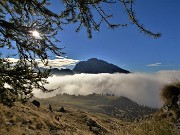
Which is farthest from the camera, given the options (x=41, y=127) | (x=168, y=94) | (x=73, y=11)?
(x=41, y=127)

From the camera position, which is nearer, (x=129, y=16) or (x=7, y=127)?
(x=129, y=16)

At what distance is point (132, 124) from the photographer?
391 inches

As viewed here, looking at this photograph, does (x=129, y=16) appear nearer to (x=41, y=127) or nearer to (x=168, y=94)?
(x=168, y=94)

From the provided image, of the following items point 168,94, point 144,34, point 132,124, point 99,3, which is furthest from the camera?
point 168,94

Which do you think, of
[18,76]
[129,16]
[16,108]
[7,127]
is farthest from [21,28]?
[16,108]

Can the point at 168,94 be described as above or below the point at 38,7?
below

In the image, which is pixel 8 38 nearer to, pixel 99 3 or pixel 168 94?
pixel 99 3

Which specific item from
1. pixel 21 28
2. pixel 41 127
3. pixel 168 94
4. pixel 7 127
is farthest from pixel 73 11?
pixel 41 127

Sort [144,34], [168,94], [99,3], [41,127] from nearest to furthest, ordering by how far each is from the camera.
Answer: [144,34]
[99,3]
[168,94]
[41,127]

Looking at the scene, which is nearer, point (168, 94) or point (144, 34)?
point (144, 34)

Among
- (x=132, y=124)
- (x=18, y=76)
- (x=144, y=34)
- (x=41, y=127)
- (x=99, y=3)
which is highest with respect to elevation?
(x=99, y=3)

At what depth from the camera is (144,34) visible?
652 cm

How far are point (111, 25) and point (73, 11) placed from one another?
1.30 metres

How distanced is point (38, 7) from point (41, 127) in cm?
1919
